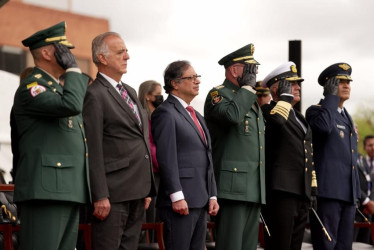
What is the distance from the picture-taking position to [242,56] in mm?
6410

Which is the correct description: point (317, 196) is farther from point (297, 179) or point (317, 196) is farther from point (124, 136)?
point (124, 136)

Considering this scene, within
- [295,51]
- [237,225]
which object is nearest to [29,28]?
[295,51]

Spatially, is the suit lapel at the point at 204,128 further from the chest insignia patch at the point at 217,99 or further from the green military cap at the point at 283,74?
the green military cap at the point at 283,74

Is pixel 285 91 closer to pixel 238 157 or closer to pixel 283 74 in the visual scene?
pixel 283 74

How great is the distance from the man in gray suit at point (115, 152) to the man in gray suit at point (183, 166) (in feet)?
0.80

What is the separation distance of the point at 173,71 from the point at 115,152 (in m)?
1.01

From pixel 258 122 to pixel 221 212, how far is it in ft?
2.43

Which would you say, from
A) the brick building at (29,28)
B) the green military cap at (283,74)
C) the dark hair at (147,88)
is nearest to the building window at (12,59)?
the brick building at (29,28)

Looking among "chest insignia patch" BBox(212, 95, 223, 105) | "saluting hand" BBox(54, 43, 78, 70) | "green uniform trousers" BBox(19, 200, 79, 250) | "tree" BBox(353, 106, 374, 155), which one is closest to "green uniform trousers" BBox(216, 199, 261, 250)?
"chest insignia patch" BBox(212, 95, 223, 105)

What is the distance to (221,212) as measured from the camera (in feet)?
20.3

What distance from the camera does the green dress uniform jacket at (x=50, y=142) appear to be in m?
4.83

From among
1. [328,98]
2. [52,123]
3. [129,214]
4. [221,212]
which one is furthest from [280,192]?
[52,123]

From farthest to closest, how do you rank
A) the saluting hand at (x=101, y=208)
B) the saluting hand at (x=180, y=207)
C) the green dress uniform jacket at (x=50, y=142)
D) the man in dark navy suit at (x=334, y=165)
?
the man in dark navy suit at (x=334, y=165) < the saluting hand at (x=180, y=207) < the saluting hand at (x=101, y=208) < the green dress uniform jacket at (x=50, y=142)

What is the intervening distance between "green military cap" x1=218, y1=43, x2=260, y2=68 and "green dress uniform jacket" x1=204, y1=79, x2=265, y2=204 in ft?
0.80
